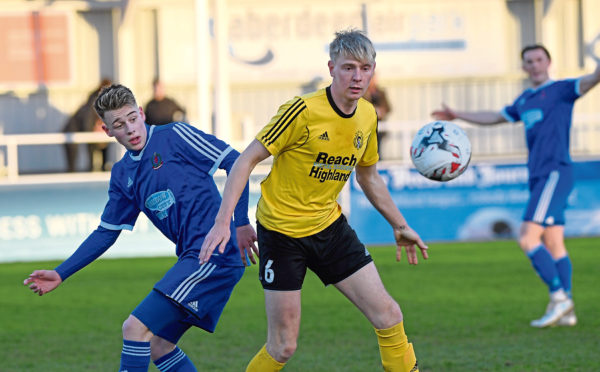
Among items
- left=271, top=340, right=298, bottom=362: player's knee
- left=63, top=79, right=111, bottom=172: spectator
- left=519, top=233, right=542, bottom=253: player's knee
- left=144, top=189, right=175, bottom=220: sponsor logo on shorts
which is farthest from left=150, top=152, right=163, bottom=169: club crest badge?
left=63, top=79, right=111, bottom=172: spectator

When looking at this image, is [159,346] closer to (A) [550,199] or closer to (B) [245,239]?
(B) [245,239]

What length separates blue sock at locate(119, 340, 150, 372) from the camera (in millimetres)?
4898

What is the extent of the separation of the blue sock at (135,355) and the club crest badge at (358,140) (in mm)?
1431

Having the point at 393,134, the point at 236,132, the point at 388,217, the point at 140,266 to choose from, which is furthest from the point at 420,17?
the point at 388,217

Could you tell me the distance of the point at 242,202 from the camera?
17.2 ft

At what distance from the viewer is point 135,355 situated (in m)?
4.90

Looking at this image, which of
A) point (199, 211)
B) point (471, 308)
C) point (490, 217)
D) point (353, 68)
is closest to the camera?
point (353, 68)

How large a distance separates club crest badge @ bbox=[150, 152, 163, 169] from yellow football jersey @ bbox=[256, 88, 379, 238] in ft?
1.78

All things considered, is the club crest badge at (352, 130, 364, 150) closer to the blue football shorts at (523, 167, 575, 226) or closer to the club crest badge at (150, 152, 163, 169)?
the club crest badge at (150, 152, 163, 169)

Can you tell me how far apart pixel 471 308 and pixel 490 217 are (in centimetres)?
610

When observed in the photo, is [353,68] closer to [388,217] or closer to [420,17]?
[388,217]

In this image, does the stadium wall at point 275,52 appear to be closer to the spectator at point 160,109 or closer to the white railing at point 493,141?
the white railing at point 493,141

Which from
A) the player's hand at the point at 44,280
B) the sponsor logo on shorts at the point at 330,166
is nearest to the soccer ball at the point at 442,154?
the sponsor logo on shorts at the point at 330,166

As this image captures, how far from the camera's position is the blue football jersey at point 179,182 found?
514cm
